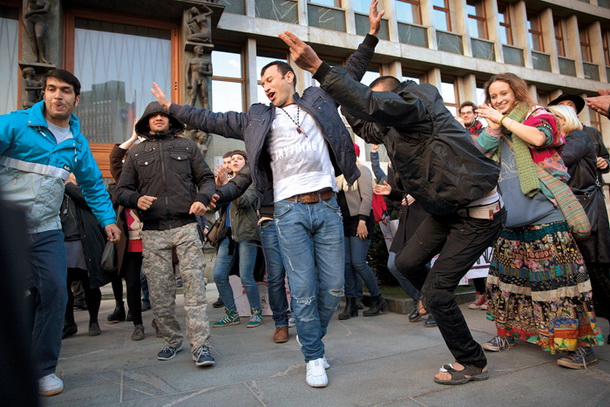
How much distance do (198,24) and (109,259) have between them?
838 centimetres

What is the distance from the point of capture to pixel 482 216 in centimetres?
271

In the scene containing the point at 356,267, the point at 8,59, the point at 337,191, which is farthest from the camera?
the point at 8,59

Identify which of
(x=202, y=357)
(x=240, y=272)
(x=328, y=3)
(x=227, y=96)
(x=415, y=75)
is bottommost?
(x=202, y=357)

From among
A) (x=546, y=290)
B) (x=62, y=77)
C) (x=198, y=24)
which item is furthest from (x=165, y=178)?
(x=198, y=24)

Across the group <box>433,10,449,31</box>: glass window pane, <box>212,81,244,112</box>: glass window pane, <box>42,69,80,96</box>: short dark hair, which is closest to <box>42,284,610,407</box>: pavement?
<box>42,69,80,96</box>: short dark hair

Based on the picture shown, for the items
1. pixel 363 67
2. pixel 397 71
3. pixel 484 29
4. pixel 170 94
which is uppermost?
pixel 484 29

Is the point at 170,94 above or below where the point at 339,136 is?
above

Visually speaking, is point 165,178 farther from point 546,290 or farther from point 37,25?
point 37,25

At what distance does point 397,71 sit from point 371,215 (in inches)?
470

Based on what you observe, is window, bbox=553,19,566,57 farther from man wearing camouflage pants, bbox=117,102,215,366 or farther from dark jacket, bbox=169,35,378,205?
man wearing camouflage pants, bbox=117,102,215,366

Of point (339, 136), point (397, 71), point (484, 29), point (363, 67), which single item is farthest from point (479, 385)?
point (484, 29)

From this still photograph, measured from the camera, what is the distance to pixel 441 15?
691 inches

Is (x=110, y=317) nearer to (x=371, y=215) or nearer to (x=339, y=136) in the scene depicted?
(x=371, y=215)

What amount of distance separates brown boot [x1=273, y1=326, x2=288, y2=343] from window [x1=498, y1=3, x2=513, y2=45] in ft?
62.3
